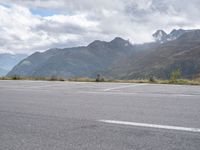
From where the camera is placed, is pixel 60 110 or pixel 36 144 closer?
pixel 36 144

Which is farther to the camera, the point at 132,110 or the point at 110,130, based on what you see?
the point at 132,110

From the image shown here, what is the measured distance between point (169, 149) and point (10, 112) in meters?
4.97

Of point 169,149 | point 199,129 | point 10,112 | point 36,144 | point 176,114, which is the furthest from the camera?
point 10,112

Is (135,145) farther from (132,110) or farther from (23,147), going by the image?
(132,110)

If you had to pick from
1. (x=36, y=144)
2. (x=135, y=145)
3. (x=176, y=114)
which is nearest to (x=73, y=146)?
(x=36, y=144)

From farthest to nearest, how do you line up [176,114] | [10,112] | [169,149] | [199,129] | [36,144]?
[10,112] < [176,114] < [199,129] < [36,144] < [169,149]

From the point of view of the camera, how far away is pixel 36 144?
542cm

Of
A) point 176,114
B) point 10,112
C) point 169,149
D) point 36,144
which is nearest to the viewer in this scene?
point 169,149

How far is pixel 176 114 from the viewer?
7.98m

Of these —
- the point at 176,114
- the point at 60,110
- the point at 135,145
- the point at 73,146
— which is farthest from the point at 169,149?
the point at 60,110

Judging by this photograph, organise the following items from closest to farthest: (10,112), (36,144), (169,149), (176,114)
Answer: (169,149) < (36,144) < (176,114) < (10,112)

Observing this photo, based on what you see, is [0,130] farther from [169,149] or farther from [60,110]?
[169,149]

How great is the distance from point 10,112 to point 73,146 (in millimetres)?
3920

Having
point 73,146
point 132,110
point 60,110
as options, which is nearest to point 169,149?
point 73,146
